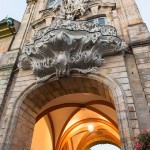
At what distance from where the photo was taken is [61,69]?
629cm

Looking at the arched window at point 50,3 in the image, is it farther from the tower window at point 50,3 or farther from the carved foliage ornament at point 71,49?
the carved foliage ornament at point 71,49

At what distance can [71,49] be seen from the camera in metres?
6.38

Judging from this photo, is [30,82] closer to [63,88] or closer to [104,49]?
[63,88]

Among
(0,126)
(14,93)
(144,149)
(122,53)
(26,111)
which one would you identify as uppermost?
(122,53)

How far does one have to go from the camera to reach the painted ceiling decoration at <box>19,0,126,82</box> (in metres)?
6.23

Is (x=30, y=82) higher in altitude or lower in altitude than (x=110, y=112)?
lower

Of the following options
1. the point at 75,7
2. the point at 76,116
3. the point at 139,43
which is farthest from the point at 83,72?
the point at 76,116

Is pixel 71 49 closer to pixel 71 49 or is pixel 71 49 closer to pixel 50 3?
pixel 71 49

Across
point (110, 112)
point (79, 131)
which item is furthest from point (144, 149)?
point (79, 131)

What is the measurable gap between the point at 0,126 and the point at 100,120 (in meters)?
6.93

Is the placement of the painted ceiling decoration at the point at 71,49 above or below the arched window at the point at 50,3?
below

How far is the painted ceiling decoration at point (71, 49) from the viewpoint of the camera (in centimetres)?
623

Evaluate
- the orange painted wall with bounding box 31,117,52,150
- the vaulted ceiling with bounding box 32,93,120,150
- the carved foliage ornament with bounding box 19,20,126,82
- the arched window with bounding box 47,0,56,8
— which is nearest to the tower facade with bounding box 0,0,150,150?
the carved foliage ornament with bounding box 19,20,126,82

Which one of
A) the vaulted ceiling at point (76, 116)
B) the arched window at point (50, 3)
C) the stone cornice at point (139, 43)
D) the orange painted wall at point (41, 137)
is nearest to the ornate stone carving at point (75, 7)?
the arched window at point (50, 3)
